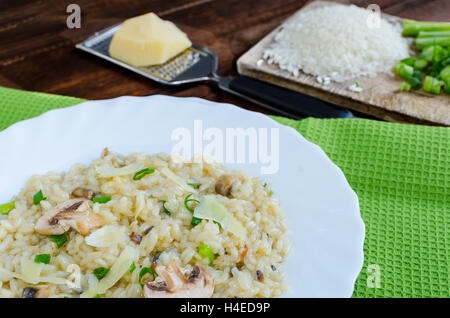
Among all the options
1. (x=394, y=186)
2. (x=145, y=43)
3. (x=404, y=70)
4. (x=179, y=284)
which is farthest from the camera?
(x=145, y=43)

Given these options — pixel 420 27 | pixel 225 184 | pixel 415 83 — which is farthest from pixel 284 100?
pixel 420 27

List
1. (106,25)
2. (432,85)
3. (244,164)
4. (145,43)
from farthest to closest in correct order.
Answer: (106,25) → (145,43) → (432,85) → (244,164)

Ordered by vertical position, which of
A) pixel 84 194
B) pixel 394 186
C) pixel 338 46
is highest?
pixel 338 46

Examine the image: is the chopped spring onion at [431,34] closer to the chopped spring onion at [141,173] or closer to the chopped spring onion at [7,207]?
the chopped spring onion at [141,173]

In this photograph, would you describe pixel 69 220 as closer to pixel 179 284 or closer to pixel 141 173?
pixel 141 173

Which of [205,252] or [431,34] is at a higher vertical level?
[431,34]

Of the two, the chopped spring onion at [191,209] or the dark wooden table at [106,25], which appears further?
the dark wooden table at [106,25]

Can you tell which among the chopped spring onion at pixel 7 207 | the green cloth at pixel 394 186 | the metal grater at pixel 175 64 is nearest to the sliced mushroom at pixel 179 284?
the green cloth at pixel 394 186

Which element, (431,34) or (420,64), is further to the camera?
(431,34)
